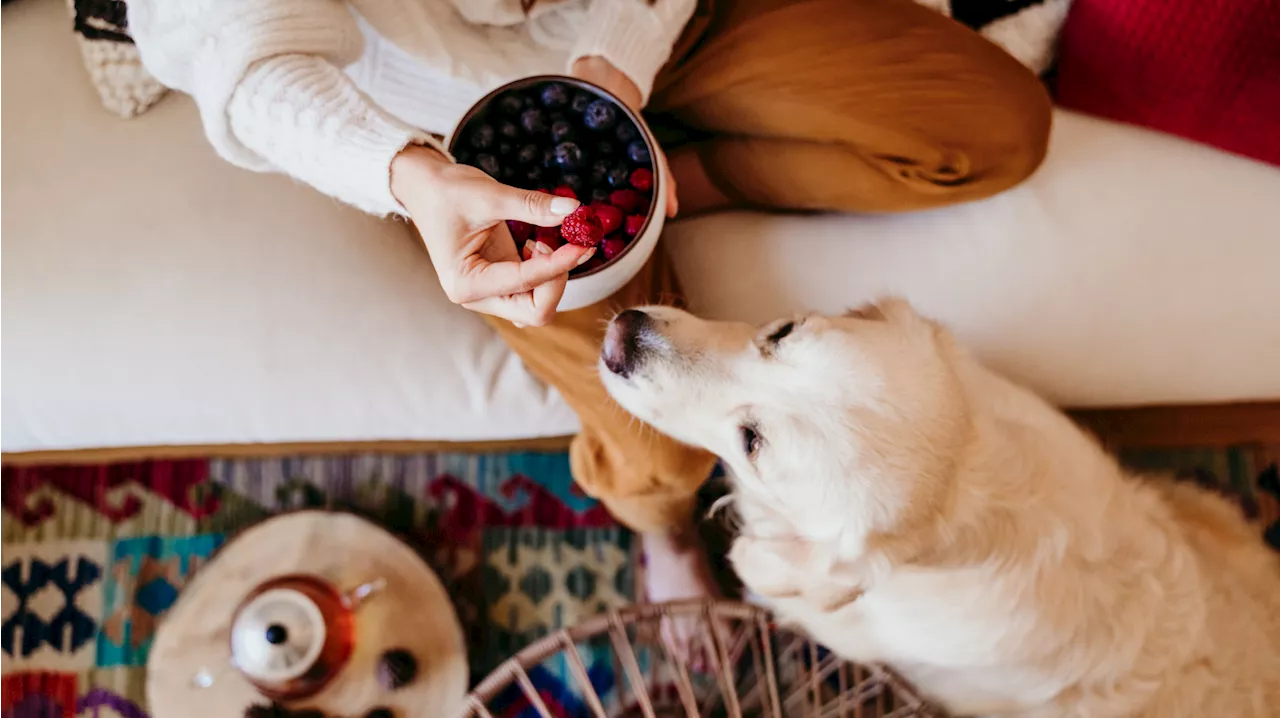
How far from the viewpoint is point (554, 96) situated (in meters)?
0.86

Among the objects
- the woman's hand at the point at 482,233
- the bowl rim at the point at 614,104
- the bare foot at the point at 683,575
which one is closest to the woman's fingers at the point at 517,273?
the woman's hand at the point at 482,233

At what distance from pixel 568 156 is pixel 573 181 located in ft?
0.09

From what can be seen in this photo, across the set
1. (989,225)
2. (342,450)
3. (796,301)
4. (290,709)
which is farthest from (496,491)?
(989,225)

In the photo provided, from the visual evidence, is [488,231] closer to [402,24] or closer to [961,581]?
[402,24]

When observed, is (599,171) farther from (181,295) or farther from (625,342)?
(181,295)

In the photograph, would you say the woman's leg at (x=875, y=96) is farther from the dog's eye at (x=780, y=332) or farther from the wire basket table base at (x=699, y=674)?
the wire basket table base at (x=699, y=674)

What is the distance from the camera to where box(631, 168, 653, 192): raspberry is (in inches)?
32.8

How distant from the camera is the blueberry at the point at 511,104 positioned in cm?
85

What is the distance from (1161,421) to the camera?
4.79 feet

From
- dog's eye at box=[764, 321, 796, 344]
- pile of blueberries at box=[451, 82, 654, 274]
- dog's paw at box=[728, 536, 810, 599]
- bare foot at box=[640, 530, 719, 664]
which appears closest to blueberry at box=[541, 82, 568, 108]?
pile of blueberries at box=[451, 82, 654, 274]

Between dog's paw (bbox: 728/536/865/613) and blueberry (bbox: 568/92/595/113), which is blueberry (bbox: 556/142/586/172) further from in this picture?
dog's paw (bbox: 728/536/865/613)

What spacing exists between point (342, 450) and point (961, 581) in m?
1.10

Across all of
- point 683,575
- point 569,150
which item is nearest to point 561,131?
point 569,150

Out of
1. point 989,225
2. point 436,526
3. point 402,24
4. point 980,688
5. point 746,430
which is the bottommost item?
point 436,526
